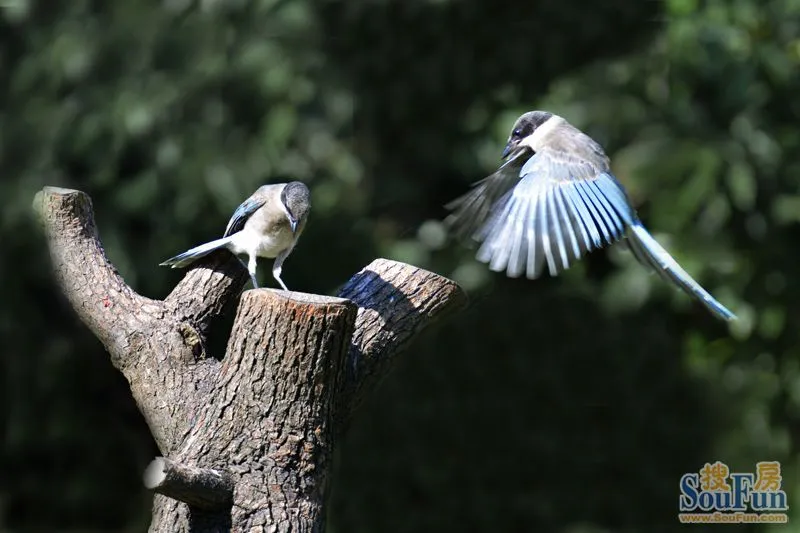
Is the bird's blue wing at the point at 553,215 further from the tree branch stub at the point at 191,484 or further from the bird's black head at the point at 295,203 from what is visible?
the tree branch stub at the point at 191,484

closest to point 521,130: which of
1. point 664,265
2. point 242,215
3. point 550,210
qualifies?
point 550,210

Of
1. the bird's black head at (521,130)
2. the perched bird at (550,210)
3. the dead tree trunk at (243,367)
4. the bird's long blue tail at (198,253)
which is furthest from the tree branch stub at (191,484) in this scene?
the bird's black head at (521,130)

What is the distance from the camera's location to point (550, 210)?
3.53 m

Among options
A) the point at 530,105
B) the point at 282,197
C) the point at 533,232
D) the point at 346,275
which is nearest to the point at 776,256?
the point at 530,105

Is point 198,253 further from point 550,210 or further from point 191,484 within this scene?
point 550,210

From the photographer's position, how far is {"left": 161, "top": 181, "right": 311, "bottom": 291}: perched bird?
3.39 meters

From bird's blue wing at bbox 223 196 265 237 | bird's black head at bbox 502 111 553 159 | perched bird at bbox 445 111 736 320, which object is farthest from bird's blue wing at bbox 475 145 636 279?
bird's blue wing at bbox 223 196 265 237

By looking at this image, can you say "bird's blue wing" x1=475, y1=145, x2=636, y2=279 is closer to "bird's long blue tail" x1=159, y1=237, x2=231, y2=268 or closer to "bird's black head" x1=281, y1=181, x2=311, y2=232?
"bird's black head" x1=281, y1=181, x2=311, y2=232

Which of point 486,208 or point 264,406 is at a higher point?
point 486,208

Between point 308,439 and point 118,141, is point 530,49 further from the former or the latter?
point 308,439

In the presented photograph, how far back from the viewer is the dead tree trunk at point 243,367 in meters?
2.79

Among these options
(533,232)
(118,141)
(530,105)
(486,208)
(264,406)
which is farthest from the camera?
(530,105)

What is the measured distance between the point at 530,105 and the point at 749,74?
965 millimetres

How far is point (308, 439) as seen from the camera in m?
2.83
